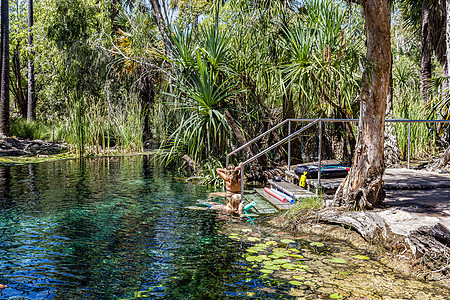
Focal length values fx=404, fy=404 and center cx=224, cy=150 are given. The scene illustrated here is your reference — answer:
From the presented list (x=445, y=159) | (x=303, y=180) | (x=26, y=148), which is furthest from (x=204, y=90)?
(x=26, y=148)

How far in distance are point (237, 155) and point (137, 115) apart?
6.18 m

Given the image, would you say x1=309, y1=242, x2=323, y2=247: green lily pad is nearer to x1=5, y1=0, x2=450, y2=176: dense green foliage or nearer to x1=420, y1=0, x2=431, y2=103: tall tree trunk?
x1=5, y1=0, x2=450, y2=176: dense green foliage

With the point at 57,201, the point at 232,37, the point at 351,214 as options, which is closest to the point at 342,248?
the point at 351,214

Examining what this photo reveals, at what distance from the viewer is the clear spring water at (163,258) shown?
3.55m

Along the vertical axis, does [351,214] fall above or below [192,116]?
below

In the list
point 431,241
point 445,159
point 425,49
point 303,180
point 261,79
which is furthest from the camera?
point 425,49

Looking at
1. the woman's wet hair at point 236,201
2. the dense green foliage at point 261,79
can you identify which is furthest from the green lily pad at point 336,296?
the woman's wet hair at point 236,201

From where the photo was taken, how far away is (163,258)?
439 cm

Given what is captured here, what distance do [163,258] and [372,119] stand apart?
3.12 metres

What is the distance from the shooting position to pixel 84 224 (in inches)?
227

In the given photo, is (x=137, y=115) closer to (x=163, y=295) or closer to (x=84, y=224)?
(x=84, y=224)

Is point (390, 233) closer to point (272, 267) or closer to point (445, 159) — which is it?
point (272, 267)

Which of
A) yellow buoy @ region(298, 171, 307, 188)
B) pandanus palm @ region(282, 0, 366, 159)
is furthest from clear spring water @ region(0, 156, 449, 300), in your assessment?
pandanus palm @ region(282, 0, 366, 159)

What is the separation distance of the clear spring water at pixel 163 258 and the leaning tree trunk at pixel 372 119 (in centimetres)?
92
